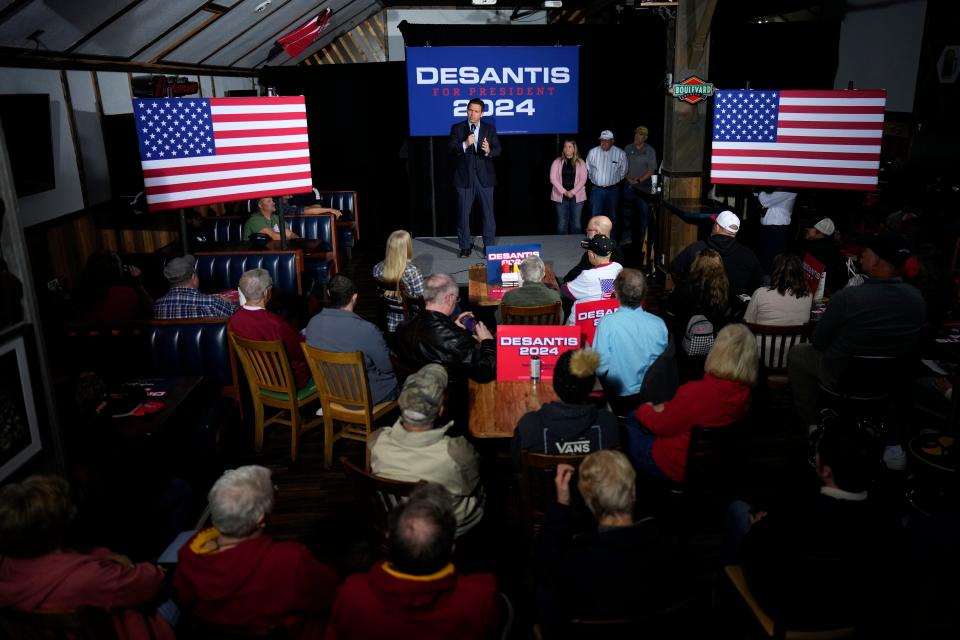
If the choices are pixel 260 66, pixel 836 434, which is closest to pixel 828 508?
pixel 836 434

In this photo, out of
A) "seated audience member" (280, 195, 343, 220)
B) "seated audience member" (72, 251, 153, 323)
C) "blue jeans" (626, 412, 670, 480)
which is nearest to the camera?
"blue jeans" (626, 412, 670, 480)

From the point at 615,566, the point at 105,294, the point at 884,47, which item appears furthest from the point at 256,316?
the point at 884,47

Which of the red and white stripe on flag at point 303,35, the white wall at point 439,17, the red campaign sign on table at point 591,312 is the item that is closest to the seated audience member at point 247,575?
the red campaign sign on table at point 591,312

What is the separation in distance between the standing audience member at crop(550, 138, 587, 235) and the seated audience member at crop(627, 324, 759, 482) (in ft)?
19.8

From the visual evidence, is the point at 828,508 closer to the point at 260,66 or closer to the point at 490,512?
the point at 490,512

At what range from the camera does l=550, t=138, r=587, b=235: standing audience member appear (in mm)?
9023

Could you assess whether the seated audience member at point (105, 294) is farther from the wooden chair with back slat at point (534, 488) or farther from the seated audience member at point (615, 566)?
the seated audience member at point (615, 566)

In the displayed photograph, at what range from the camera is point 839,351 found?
4020mm

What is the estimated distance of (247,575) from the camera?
2148 millimetres

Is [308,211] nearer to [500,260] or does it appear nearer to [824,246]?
[500,260]

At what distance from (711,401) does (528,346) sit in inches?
36.3

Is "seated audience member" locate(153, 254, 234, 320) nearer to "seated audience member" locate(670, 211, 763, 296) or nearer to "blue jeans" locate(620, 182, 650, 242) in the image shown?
"seated audience member" locate(670, 211, 763, 296)

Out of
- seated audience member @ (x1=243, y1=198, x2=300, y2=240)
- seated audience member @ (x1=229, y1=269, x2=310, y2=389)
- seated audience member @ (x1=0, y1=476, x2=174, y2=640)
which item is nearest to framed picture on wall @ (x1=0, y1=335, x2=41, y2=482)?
seated audience member @ (x1=0, y1=476, x2=174, y2=640)

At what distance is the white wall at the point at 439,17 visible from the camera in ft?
43.8
